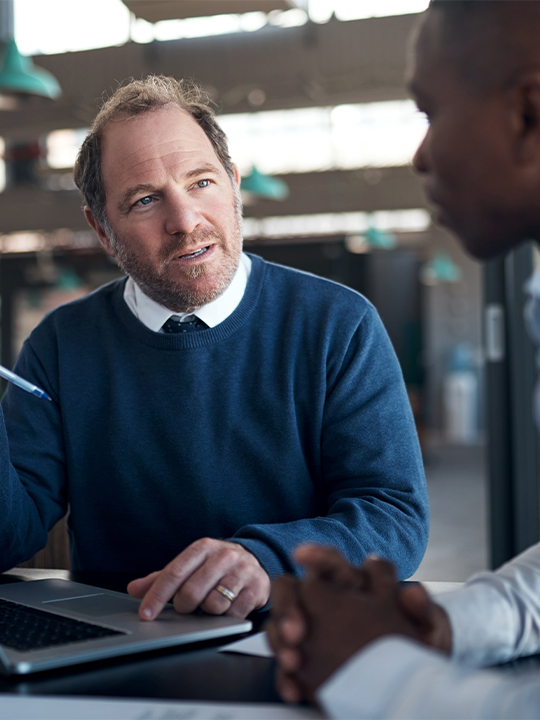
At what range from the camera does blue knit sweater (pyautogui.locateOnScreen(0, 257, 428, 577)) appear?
135 centimetres

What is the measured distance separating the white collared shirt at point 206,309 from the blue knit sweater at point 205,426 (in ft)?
0.05

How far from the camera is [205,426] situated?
4.66 ft

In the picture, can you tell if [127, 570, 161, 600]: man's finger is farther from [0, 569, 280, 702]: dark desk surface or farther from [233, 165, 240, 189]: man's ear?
[233, 165, 240, 189]: man's ear

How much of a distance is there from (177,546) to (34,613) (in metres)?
0.52

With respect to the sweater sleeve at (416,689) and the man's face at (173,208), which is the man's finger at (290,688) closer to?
the sweater sleeve at (416,689)

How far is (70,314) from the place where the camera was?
1.61 metres

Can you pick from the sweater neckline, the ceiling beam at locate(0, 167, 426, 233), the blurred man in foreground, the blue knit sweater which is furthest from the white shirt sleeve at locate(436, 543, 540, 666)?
the ceiling beam at locate(0, 167, 426, 233)

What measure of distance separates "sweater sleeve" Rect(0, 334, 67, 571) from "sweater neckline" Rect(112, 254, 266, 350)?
0.65 ft

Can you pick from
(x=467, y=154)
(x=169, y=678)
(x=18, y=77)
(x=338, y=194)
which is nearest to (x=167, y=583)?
(x=169, y=678)

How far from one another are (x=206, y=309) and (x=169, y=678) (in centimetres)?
84

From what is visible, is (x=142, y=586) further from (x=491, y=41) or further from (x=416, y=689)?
(x=491, y=41)

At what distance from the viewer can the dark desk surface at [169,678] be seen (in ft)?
2.25

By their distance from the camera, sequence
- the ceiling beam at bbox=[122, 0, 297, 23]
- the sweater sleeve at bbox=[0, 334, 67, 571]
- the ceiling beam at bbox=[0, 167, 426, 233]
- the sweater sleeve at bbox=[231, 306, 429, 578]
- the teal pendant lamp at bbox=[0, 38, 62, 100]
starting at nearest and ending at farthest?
the sweater sleeve at bbox=[231, 306, 429, 578] → the sweater sleeve at bbox=[0, 334, 67, 571] → the teal pendant lamp at bbox=[0, 38, 62, 100] → the ceiling beam at bbox=[122, 0, 297, 23] → the ceiling beam at bbox=[0, 167, 426, 233]

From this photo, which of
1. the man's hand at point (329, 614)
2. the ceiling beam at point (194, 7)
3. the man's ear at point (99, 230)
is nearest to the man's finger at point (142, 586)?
the man's hand at point (329, 614)
